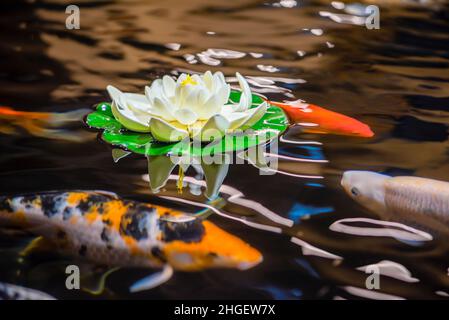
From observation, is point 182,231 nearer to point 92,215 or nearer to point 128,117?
point 92,215

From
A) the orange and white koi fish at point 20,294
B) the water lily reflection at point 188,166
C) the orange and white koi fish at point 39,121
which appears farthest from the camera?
the orange and white koi fish at point 39,121

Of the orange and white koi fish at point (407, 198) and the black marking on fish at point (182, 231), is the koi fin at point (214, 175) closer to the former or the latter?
the black marking on fish at point (182, 231)

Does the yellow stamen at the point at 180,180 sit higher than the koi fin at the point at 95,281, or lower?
higher

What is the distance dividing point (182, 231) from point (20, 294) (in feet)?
0.97

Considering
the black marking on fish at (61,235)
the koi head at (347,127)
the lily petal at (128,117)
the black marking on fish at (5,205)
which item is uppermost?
the lily petal at (128,117)

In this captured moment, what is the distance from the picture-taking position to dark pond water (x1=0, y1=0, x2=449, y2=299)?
1.03 meters

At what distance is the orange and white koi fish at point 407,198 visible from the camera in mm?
1163

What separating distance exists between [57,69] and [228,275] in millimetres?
1297

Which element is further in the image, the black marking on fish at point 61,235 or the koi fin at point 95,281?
the black marking on fish at point 61,235

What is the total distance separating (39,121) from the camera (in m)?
1.62

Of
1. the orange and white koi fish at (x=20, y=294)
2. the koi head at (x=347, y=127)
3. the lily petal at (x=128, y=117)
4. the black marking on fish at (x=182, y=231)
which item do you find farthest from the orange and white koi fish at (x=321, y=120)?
the orange and white koi fish at (x=20, y=294)

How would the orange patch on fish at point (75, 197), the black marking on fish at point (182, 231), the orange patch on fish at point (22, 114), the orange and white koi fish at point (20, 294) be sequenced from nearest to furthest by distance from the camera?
the orange and white koi fish at point (20, 294)
the black marking on fish at point (182, 231)
the orange patch on fish at point (75, 197)
the orange patch on fish at point (22, 114)
